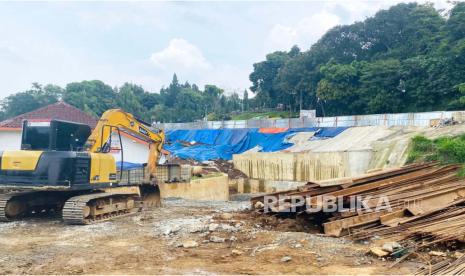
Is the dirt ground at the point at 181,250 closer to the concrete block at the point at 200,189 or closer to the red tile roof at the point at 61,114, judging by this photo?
the concrete block at the point at 200,189

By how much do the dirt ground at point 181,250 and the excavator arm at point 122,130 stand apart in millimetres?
2434

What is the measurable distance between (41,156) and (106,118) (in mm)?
2604

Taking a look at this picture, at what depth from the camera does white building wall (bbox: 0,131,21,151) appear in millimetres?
27138

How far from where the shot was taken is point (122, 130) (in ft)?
47.7

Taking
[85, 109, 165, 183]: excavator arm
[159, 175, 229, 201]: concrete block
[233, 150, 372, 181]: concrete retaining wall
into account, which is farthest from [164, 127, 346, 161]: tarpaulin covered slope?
[85, 109, 165, 183]: excavator arm

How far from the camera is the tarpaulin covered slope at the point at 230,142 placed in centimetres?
3281

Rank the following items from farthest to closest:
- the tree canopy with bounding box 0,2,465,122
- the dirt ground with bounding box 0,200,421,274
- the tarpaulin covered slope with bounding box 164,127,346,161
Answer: the tree canopy with bounding box 0,2,465,122 < the tarpaulin covered slope with bounding box 164,127,346,161 < the dirt ground with bounding box 0,200,421,274

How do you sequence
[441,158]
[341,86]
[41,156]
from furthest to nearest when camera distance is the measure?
1. [341,86]
2. [441,158]
3. [41,156]

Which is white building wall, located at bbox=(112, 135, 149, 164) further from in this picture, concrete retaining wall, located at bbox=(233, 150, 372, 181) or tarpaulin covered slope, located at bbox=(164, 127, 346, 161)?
concrete retaining wall, located at bbox=(233, 150, 372, 181)

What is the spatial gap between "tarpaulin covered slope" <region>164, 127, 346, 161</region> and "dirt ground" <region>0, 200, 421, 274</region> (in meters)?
21.0

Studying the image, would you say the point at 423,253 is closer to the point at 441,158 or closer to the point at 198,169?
the point at 441,158

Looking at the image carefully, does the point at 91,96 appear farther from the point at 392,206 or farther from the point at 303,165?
the point at 392,206

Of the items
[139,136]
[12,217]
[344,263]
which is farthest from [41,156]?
[344,263]

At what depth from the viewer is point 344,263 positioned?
7.93 m
